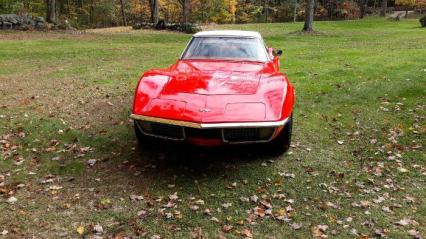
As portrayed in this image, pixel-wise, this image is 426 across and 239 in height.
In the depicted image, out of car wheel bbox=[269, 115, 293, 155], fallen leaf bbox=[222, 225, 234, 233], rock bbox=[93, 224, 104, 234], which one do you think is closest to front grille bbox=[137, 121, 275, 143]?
car wheel bbox=[269, 115, 293, 155]

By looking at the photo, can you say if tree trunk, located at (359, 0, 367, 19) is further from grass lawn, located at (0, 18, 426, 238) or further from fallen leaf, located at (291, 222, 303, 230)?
fallen leaf, located at (291, 222, 303, 230)

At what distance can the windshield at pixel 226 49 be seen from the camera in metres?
7.09

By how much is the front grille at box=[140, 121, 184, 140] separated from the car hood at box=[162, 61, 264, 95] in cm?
51

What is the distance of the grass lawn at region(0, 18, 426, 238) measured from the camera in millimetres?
4449

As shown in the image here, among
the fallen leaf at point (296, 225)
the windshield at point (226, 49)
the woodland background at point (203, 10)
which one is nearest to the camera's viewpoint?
the fallen leaf at point (296, 225)

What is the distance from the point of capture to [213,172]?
5574mm

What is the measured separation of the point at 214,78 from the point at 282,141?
121 cm

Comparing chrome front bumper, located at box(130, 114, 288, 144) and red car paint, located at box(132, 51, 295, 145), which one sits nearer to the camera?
chrome front bumper, located at box(130, 114, 288, 144)

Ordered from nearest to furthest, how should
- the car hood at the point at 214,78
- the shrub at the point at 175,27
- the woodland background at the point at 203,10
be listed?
the car hood at the point at 214,78, the shrub at the point at 175,27, the woodland background at the point at 203,10

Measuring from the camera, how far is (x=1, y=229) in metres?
4.29

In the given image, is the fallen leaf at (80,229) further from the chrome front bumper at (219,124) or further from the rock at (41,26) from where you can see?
the rock at (41,26)

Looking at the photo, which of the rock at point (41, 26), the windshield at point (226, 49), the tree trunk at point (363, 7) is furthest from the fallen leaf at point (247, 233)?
the tree trunk at point (363, 7)

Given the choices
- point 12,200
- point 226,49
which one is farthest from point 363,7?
point 12,200

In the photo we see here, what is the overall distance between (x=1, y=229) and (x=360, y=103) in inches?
261
